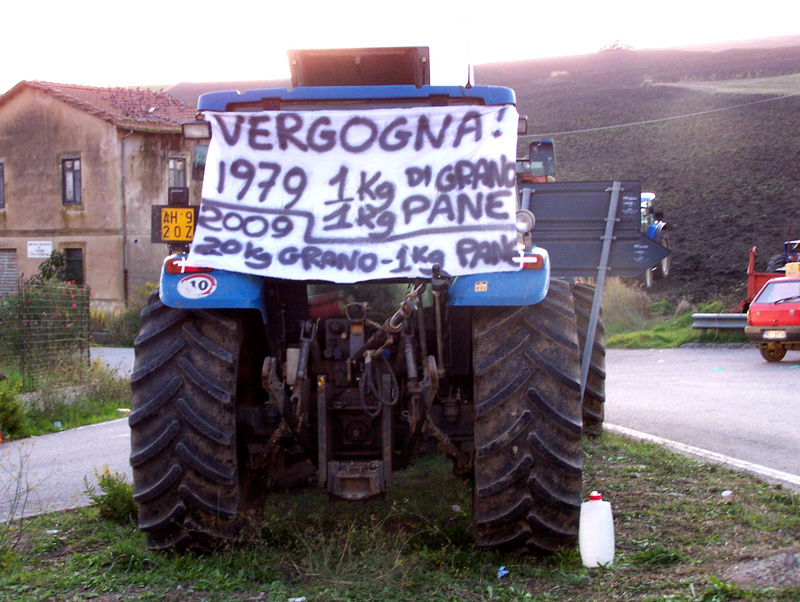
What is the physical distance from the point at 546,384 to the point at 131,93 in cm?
3637

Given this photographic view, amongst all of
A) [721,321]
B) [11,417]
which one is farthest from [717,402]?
[721,321]

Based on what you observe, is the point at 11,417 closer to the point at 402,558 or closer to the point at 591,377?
the point at 591,377

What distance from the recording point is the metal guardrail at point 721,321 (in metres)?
22.8

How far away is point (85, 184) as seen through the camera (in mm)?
32375

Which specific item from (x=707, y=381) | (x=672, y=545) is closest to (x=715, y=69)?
(x=707, y=381)

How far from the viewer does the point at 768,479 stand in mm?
6582

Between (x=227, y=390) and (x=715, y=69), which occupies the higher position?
(x=715, y=69)

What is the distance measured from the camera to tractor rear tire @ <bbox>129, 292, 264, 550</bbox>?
4359mm

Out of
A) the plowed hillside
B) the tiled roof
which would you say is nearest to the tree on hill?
the plowed hillside

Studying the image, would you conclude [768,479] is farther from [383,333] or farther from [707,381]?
[707,381]

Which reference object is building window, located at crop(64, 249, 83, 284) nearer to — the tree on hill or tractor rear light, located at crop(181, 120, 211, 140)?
tractor rear light, located at crop(181, 120, 211, 140)

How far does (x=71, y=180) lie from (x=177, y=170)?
13.6 feet

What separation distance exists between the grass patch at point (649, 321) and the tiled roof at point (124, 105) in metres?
17.3

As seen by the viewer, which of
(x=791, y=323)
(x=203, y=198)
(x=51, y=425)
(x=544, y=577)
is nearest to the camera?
(x=544, y=577)
